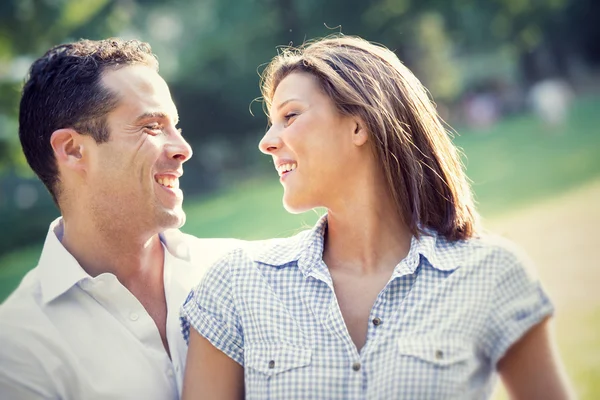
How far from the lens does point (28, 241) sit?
12.9 metres

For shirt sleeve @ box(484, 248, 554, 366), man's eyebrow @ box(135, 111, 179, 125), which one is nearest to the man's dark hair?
man's eyebrow @ box(135, 111, 179, 125)

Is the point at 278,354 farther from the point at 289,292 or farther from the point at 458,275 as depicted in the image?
the point at 458,275

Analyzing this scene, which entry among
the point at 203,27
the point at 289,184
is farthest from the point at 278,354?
the point at 203,27

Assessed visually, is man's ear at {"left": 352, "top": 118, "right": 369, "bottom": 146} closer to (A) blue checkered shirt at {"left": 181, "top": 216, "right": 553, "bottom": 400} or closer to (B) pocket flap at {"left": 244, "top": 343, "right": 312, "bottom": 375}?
(A) blue checkered shirt at {"left": 181, "top": 216, "right": 553, "bottom": 400}

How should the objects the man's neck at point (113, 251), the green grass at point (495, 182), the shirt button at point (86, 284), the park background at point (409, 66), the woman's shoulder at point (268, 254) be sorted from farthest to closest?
the green grass at point (495, 182) < the park background at point (409, 66) < the man's neck at point (113, 251) < the shirt button at point (86, 284) < the woman's shoulder at point (268, 254)

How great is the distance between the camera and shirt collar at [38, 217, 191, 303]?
2350 millimetres

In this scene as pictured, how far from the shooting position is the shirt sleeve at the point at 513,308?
1.96 meters

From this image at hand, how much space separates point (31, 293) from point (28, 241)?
11.3 metres

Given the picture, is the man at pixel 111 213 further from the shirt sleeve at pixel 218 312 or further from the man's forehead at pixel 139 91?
the shirt sleeve at pixel 218 312

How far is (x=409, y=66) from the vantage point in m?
18.4

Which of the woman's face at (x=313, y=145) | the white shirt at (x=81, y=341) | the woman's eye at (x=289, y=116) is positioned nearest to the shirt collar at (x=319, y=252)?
the woman's face at (x=313, y=145)

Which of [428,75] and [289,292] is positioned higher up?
[428,75]

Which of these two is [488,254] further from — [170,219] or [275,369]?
[170,219]

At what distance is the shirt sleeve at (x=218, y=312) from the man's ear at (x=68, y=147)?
0.81 meters
